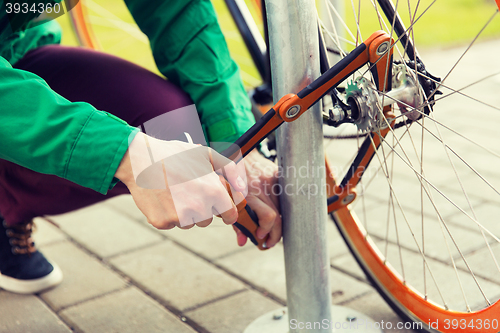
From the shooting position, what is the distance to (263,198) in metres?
0.94

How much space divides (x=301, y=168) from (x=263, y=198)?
0.13 metres

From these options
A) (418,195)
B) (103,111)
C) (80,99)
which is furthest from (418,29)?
(103,111)

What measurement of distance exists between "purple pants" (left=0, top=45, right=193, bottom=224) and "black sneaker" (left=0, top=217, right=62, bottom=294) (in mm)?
156

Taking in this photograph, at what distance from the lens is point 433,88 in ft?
2.74

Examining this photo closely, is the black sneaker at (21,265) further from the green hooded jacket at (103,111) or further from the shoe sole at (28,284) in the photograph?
the green hooded jacket at (103,111)

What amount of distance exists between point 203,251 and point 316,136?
30.7 inches

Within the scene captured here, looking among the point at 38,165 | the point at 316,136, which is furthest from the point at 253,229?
the point at 38,165

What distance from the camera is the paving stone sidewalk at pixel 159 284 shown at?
116 centimetres

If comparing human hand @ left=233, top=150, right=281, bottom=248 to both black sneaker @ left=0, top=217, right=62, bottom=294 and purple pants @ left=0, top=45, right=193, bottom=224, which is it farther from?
black sneaker @ left=0, top=217, right=62, bottom=294

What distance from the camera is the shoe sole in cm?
129

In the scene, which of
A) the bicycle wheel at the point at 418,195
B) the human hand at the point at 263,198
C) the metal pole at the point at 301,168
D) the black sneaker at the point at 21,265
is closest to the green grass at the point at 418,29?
the bicycle wheel at the point at 418,195

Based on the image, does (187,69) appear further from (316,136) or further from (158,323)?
(158,323)

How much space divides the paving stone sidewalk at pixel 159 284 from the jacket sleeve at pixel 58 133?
0.55 metres

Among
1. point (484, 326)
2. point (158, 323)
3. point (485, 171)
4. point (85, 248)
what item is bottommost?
point (158, 323)
